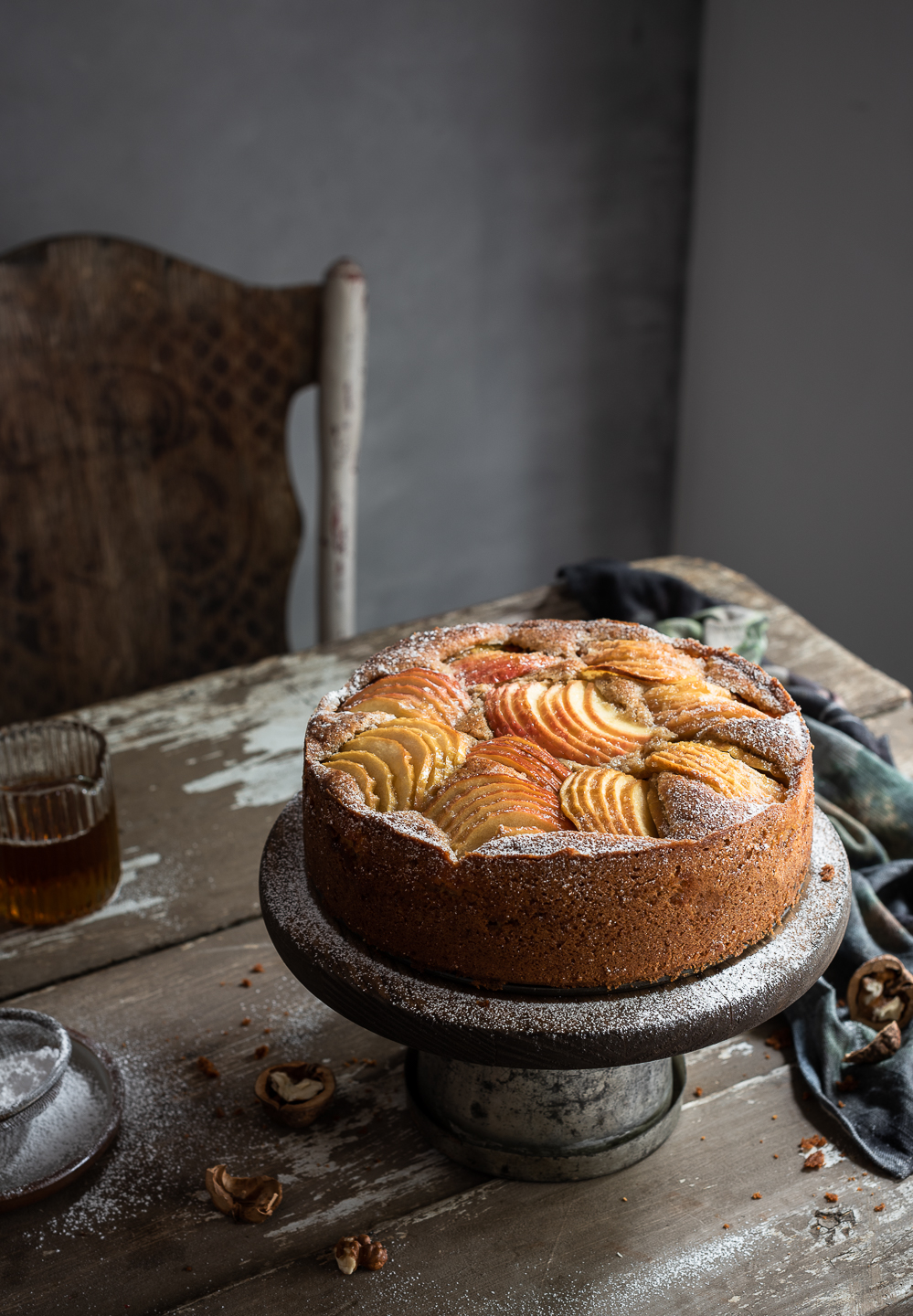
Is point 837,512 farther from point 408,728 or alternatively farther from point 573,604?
point 408,728

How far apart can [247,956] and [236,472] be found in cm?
104

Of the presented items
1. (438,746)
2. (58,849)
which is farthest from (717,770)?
(58,849)

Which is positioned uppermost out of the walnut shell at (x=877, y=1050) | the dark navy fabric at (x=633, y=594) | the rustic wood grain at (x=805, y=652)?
the dark navy fabric at (x=633, y=594)

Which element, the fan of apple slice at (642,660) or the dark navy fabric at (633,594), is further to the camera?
the dark navy fabric at (633,594)

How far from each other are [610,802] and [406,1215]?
1.16 ft

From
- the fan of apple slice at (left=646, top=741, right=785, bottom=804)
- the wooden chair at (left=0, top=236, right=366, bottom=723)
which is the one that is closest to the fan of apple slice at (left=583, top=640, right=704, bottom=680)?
the fan of apple slice at (left=646, top=741, right=785, bottom=804)

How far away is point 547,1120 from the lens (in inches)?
34.9

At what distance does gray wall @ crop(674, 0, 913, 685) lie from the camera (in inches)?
87.5

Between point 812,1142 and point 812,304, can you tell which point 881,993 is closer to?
point 812,1142

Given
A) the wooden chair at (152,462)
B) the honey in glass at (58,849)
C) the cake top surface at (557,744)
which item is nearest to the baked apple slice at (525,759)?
the cake top surface at (557,744)

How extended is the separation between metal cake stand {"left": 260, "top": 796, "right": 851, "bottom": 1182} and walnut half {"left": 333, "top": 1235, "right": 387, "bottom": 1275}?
0.34 ft

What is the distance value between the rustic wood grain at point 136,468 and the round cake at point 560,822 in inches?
43.1

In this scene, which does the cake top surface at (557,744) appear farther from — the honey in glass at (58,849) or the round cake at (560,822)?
the honey in glass at (58,849)

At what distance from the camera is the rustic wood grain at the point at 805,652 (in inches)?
60.2
